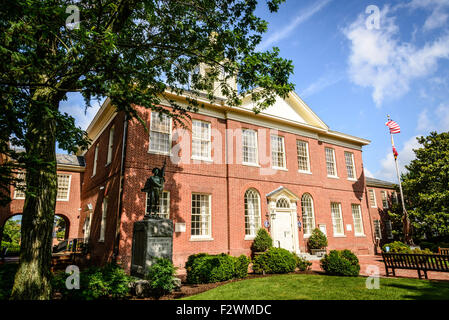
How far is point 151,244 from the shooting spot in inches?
339

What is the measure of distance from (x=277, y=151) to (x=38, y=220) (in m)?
13.5

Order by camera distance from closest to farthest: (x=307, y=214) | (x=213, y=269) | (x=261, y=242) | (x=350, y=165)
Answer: (x=213, y=269)
(x=261, y=242)
(x=307, y=214)
(x=350, y=165)

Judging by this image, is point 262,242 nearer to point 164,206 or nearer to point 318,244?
point 318,244

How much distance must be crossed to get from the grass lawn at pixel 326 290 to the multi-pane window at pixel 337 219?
10521 mm

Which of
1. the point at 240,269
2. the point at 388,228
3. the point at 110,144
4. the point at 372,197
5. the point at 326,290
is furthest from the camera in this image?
the point at 372,197

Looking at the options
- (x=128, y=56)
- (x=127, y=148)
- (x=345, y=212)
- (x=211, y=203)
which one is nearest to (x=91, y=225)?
(x=127, y=148)

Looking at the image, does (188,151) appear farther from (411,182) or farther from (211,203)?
(411,182)

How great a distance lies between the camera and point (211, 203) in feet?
45.7

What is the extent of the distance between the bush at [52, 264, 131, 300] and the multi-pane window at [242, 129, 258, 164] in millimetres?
9768

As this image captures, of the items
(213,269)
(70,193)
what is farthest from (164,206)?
(70,193)

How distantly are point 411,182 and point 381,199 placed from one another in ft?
17.5

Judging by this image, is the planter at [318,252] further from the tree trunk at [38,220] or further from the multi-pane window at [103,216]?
the tree trunk at [38,220]

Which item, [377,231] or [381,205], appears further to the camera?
[381,205]

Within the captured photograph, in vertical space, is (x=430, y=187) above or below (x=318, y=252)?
above
